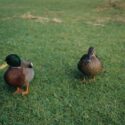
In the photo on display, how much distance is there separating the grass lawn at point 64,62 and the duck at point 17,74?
7.2 inches

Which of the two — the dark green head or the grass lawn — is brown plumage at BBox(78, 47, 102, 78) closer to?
the grass lawn

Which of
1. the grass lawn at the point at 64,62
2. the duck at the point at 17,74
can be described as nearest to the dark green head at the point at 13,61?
the duck at the point at 17,74

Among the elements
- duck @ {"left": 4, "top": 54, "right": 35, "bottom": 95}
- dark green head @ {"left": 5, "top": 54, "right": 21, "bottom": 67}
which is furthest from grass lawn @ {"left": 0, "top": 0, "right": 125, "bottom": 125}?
dark green head @ {"left": 5, "top": 54, "right": 21, "bottom": 67}

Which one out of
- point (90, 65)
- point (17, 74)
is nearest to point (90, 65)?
point (90, 65)

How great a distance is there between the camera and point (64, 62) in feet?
19.9

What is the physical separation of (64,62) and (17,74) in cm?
165

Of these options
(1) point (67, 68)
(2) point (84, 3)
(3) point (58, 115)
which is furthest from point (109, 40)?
(2) point (84, 3)

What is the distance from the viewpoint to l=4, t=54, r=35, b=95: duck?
15.0 ft

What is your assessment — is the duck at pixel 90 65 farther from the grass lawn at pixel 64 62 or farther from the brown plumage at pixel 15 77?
the brown plumage at pixel 15 77

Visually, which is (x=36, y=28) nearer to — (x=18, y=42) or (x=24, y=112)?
(x=18, y=42)

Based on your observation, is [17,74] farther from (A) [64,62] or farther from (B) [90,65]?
(A) [64,62]

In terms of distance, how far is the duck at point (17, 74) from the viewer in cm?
459

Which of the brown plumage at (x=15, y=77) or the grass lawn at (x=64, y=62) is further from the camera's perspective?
the brown plumage at (x=15, y=77)

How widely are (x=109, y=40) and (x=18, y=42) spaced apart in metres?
2.32
